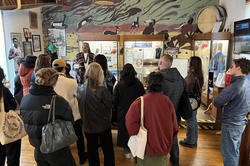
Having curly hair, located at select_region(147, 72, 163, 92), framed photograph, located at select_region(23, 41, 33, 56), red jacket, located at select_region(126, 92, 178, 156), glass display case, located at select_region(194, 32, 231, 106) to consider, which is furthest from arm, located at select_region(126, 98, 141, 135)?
framed photograph, located at select_region(23, 41, 33, 56)

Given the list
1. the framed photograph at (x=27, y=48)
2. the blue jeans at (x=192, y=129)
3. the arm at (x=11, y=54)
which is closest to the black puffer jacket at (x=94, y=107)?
the blue jeans at (x=192, y=129)

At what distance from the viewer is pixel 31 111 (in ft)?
6.32

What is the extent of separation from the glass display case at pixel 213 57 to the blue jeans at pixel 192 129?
45.6 inches

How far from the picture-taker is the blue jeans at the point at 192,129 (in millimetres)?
3521

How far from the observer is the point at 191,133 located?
3609 millimetres

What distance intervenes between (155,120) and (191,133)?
195 cm

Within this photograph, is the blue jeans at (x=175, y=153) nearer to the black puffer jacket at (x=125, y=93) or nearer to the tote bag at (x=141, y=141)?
the black puffer jacket at (x=125, y=93)

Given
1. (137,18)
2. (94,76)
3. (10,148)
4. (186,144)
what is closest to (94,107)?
(94,76)

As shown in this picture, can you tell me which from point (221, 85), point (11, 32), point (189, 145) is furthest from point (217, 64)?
point (11, 32)

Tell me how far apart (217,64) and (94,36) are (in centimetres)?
307

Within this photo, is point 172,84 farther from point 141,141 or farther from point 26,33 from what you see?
point 26,33

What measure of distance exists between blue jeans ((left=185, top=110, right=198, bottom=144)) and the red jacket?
161cm

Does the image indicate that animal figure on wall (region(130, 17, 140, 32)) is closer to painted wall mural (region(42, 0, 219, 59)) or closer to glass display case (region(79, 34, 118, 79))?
painted wall mural (region(42, 0, 219, 59))

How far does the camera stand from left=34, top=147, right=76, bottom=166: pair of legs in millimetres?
2031
